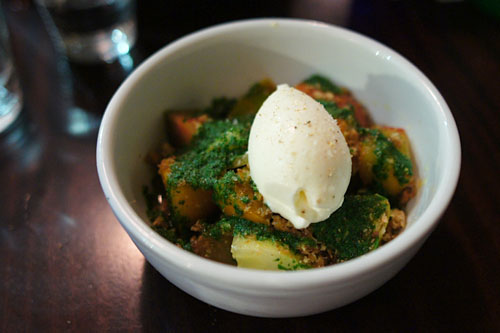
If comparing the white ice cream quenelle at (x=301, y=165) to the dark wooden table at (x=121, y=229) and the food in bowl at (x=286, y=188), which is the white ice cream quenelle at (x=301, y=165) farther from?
the dark wooden table at (x=121, y=229)

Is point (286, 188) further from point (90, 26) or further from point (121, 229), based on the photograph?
point (90, 26)

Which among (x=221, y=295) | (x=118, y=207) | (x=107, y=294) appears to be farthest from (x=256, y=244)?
(x=107, y=294)

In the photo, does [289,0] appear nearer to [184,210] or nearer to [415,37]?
[415,37]

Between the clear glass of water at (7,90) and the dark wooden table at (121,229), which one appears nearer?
the dark wooden table at (121,229)

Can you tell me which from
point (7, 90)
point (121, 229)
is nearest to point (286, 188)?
point (121, 229)

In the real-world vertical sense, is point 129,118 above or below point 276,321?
above

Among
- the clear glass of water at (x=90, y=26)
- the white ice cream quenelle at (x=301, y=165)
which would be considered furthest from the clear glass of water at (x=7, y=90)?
the white ice cream quenelle at (x=301, y=165)

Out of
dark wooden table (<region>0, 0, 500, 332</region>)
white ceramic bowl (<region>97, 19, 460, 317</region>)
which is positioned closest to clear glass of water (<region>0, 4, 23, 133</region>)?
dark wooden table (<region>0, 0, 500, 332</region>)
